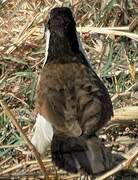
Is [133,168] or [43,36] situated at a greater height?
[43,36]

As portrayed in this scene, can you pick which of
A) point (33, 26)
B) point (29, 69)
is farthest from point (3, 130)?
point (33, 26)

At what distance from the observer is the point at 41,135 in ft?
18.2

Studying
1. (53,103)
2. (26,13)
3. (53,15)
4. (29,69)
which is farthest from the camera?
(26,13)

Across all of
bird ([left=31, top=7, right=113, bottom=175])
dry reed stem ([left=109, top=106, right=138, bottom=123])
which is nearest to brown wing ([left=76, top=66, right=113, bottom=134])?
bird ([left=31, top=7, right=113, bottom=175])

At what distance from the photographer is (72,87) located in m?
5.41

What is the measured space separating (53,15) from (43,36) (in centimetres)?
112

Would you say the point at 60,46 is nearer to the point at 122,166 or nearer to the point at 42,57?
the point at 42,57

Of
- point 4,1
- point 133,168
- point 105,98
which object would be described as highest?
point 4,1

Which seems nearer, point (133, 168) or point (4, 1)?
point (133, 168)

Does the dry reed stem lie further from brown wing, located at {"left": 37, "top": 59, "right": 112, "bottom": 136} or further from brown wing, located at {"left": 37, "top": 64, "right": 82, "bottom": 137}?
brown wing, located at {"left": 37, "top": 64, "right": 82, "bottom": 137}

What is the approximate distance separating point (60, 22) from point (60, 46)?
0.21m

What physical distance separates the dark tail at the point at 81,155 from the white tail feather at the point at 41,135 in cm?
29

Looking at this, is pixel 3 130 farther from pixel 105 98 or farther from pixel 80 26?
→ pixel 80 26

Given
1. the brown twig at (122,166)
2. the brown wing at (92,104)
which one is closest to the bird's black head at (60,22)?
the brown wing at (92,104)
